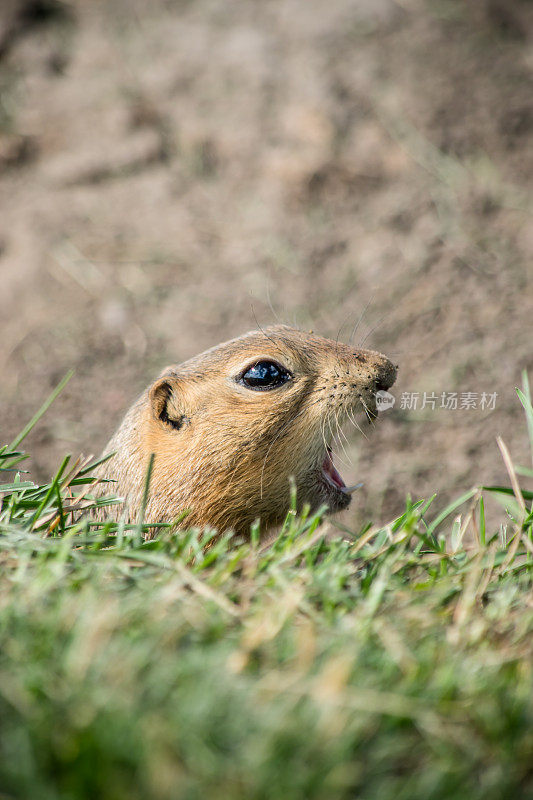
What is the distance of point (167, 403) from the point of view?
3592 mm

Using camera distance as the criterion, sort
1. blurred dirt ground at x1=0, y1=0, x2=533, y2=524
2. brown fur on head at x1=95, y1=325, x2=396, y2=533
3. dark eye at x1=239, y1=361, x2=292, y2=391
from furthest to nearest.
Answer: blurred dirt ground at x1=0, y1=0, x2=533, y2=524, dark eye at x1=239, y1=361, x2=292, y2=391, brown fur on head at x1=95, y1=325, x2=396, y2=533

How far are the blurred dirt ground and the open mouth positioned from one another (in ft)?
3.30

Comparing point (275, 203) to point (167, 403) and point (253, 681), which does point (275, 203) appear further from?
point (253, 681)

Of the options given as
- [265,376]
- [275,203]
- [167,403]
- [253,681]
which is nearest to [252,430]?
[265,376]

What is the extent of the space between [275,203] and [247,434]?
3534mm

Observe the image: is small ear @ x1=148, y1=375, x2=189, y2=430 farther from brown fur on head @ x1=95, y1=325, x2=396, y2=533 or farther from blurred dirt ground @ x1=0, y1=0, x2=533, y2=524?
blurred dirt ground @ x1=0, y1=0, x2=533, y2=524

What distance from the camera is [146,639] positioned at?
1649 mm

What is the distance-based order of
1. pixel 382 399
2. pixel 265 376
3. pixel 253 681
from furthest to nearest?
pixel 382 399 → pixel 265 376 → pixel 253 681

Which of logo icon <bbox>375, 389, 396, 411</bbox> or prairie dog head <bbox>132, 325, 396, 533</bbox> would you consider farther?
logo icon <bbox>375, 389, 396, 411</bbox>

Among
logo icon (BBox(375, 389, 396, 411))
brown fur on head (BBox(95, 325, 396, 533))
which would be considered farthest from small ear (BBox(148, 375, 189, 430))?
logo icon (BBox(375, 389, 396, 411))

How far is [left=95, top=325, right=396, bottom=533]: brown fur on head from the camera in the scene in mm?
3324

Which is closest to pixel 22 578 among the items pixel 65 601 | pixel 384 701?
pixel 65 601

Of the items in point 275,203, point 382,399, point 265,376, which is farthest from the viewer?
point 275,203

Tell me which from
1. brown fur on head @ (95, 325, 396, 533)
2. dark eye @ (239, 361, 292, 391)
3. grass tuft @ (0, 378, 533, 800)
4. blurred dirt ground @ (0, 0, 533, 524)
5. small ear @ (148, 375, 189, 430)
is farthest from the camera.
→ blurred dirt ground @ (0, 0, 533, 524)
